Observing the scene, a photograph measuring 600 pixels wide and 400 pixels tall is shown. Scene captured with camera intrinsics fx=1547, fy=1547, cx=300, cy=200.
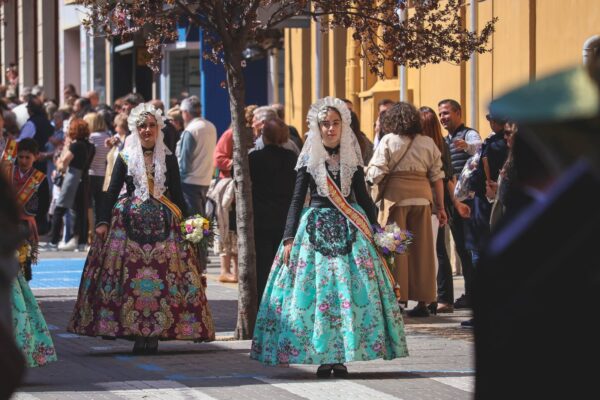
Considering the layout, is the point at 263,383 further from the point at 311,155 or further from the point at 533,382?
the point at 533,382

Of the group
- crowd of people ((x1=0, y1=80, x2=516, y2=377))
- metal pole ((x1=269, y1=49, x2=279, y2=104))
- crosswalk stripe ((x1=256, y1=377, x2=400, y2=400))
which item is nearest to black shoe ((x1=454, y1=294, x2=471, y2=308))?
crowd of people ((x1=0, y1=80, x2=516, y2=377))

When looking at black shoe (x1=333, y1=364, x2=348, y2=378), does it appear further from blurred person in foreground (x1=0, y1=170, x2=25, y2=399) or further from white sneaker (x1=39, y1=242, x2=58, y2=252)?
white sneaker (x1=39, y1=242, x2=58, y2=252)

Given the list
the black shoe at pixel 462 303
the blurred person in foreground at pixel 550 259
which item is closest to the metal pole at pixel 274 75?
the black shoe at pixel 462 303

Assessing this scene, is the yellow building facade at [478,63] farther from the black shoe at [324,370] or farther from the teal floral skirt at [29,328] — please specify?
the teal floral skirt at [29,328]

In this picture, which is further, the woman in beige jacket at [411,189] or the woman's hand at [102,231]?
the woman in beige jacket at [411,189]

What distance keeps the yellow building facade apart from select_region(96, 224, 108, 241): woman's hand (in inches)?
142

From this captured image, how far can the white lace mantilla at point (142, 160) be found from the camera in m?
10.6

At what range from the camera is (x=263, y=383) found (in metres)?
9.09

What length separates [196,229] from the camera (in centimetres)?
1053

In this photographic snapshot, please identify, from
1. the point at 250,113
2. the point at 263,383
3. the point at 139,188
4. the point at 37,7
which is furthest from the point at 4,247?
the point at 37,7

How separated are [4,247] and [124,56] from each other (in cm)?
3409

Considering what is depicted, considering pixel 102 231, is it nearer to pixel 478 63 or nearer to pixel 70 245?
pixel 478 63

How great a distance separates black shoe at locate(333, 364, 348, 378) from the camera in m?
9.34

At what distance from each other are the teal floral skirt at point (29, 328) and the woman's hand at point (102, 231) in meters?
1.42
